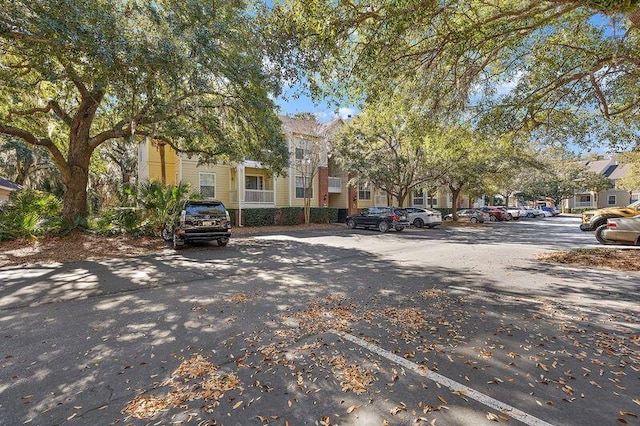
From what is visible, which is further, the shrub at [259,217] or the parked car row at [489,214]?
the parked car row at [489,214]

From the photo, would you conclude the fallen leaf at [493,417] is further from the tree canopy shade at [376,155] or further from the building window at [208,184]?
the building window at [208,184]

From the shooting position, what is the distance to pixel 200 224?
37.1 ft

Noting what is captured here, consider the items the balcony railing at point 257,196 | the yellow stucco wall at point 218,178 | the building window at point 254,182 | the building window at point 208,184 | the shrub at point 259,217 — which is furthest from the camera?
the building window at point 254,182

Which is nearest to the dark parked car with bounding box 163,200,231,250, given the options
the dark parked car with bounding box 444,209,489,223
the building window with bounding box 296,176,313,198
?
the building window with bounding box 296,176,313,198

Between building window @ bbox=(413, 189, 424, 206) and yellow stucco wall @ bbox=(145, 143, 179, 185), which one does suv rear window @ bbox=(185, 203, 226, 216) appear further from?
building window @ bbox=(413, 189, 424, 206)

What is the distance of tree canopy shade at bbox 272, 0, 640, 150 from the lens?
6430mm

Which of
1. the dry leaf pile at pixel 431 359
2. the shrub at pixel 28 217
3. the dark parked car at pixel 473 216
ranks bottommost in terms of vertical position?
the dry leaf pile at pixel 431 359

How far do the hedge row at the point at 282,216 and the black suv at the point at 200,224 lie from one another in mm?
9929

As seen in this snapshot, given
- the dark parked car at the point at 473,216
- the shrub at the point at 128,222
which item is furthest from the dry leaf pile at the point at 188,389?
the dark parked car at the point at 473,216

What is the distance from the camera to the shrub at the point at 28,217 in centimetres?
1149

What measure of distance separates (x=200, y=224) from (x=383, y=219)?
1206 centimetres

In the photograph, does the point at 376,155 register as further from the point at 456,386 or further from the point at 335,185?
the point at 456,386

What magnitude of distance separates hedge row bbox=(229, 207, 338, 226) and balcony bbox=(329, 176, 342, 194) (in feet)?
8.10

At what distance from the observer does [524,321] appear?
4.55m
